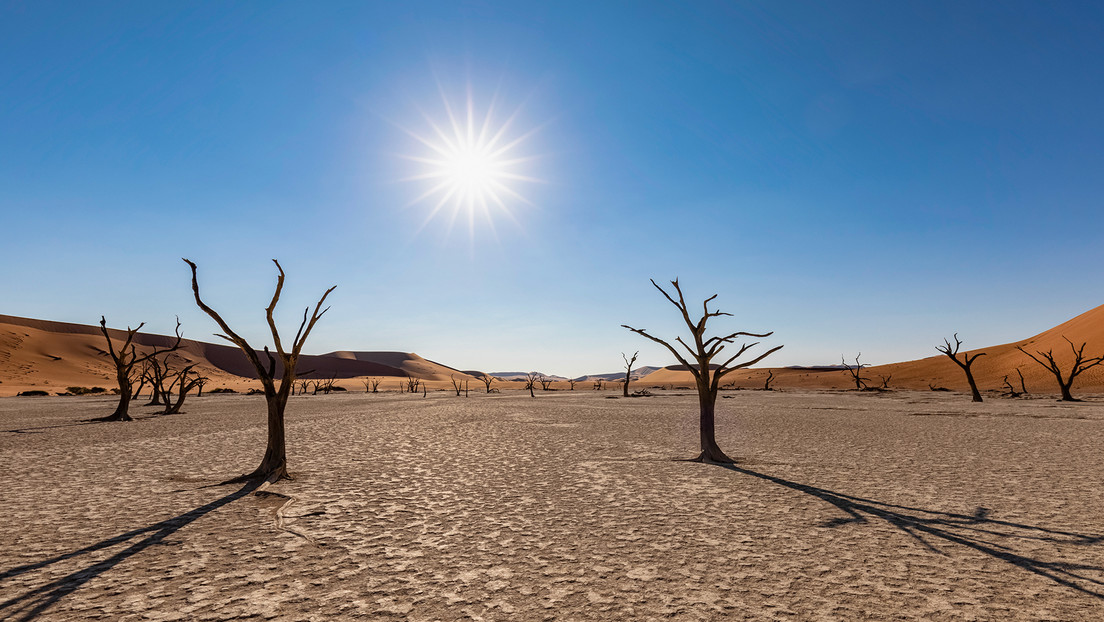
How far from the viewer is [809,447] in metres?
14.4

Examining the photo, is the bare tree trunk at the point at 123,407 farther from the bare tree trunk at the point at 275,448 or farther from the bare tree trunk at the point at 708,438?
the bare tree trunk at the point at 708,438

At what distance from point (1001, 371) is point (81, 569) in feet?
280

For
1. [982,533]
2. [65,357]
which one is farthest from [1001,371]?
[65,357]

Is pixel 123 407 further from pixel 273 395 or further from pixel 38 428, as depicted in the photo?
pixel 273 395

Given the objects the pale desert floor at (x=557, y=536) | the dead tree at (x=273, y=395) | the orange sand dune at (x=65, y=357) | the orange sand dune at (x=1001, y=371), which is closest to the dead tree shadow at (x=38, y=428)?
the pale desert floor at (x=557, y=536)

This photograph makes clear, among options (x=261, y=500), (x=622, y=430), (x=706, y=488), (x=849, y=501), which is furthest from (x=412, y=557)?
(x=622, y=430)

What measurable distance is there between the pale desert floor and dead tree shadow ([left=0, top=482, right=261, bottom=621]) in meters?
0.03

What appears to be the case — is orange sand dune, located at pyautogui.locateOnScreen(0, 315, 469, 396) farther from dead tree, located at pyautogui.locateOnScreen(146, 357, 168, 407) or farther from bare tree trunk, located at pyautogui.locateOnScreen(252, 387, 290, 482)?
bare tree trunk, located at pyautogui.locateOnScreen(252, 387, 290, 482)

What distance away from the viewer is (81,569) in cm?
523

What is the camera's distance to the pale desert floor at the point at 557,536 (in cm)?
454

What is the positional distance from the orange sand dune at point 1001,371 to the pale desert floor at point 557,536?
55.6m

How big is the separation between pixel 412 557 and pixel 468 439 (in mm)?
10503

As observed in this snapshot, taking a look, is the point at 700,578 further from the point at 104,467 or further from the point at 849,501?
the point at 104,467

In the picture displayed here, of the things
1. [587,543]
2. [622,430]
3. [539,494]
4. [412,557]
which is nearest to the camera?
[412,557]
